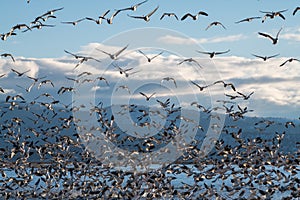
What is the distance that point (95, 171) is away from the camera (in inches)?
1861

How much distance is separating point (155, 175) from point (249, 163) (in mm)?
8191

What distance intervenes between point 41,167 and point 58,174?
20.3ft

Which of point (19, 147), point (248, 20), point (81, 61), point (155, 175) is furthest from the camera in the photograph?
point (155, 175)

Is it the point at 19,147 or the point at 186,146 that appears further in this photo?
the point at 186,146

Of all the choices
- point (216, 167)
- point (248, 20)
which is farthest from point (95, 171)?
point (248, 20)

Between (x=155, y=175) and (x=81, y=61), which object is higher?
(x=81, y=61)

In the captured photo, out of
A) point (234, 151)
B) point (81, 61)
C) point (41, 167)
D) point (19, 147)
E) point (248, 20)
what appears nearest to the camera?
point (248, 20)

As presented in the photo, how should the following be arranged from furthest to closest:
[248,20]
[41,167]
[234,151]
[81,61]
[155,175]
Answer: [41,167]
[155,175]
[234,151]
[81,61]
[248,20]

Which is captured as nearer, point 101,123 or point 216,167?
point 216,167

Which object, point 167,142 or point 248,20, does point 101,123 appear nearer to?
point 167,142

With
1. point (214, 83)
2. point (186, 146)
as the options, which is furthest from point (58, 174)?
point (214, 83)

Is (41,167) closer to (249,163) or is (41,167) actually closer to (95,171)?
(95,171)

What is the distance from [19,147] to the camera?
4066 centimetres

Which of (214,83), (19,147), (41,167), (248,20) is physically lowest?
(41,167)
